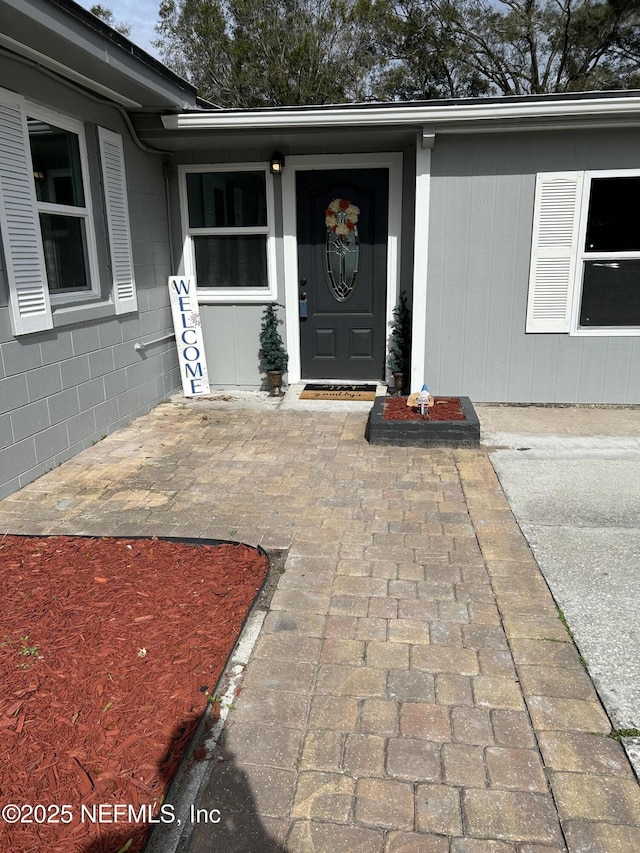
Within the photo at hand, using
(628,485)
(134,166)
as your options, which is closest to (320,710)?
(628,485)

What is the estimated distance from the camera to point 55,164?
469 cm

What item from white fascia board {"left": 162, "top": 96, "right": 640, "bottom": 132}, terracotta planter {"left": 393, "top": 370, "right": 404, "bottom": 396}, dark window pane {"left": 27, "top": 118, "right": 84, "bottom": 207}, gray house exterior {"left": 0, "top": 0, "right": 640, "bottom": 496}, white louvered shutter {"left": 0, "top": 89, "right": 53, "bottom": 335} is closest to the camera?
white louvered shutter {"left": 0, "top": 89, "right": 53, "bottom": 335}

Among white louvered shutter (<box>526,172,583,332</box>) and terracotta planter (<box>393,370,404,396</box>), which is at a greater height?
white louvered shutter (<box>526,172,583,332</box>)

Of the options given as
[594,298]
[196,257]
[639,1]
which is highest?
[639,1]

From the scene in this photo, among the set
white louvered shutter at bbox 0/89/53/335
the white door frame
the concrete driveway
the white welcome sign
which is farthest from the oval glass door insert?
white louvered shutter at bbox 0/89/53/335

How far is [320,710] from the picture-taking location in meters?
2.12

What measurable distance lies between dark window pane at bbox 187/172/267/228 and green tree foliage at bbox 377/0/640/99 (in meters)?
14.2

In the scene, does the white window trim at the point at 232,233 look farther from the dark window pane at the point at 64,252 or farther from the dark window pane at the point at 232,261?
the dark window pane at the point at 64,252

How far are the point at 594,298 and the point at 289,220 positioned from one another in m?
3.19

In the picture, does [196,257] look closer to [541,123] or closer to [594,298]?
[541,123]

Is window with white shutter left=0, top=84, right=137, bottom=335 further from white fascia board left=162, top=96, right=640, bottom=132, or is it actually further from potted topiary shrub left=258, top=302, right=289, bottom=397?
potted topiary shrub left=258, top=302, right=289, bottom=397

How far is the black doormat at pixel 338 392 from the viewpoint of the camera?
6.48m

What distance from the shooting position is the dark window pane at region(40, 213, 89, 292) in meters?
4.62

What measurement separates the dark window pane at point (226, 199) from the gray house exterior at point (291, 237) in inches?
0.9
